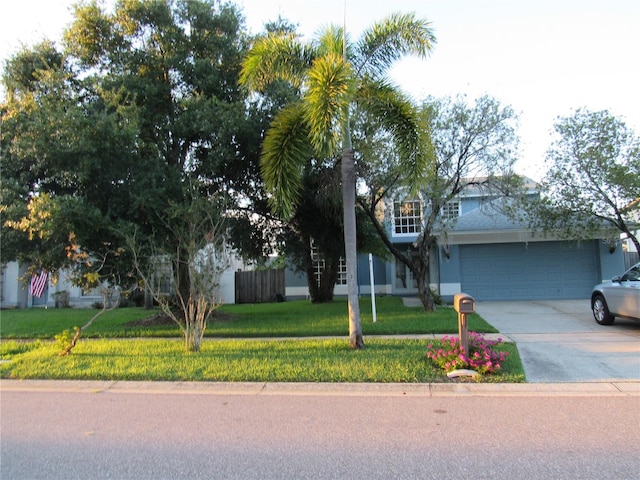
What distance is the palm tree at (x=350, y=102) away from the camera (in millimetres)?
9117

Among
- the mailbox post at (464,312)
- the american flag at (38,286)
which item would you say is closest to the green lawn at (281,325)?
the mailbox post at (464,312)

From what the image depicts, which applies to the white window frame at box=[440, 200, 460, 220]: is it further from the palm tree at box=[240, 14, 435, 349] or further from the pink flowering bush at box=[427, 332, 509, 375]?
the pink flowering bush at box=[427, 332, 509, 375]

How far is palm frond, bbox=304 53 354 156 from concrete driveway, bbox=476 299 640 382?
5.14m

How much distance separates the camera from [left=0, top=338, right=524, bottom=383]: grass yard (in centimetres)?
731

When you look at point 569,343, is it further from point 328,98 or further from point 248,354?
point 328,98

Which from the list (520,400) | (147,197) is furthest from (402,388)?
(147,197)

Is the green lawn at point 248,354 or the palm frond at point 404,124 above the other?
the palm frond at point 404,124

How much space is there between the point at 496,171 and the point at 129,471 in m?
12.0

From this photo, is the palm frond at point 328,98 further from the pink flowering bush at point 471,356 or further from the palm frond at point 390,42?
the pink flowering bush at point 471,356

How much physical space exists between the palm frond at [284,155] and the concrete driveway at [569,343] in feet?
17.8

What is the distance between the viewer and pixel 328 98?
8086 mm

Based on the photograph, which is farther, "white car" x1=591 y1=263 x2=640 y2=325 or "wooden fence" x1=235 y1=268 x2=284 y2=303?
"wooden fence" x1=235 y1=268 x2=284 y2=303

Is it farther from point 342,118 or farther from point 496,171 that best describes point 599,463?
point 496,171

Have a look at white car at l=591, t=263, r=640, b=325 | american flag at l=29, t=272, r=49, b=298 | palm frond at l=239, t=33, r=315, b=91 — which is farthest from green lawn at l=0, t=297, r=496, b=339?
american flag at l=29, t=272, r=49, b=298
